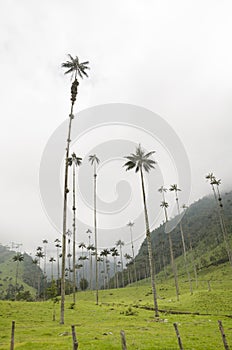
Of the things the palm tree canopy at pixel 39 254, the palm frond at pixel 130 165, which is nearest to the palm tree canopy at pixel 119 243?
the palm tree canopy at pixel 39 254

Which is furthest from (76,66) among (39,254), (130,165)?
(39,254)

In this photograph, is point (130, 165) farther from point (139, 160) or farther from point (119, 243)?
point (119, 243)

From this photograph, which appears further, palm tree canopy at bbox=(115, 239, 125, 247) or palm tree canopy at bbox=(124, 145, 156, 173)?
palm tree canopy at bbox=(115, 239, 125, 247)

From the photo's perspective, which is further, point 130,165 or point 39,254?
point 39,254

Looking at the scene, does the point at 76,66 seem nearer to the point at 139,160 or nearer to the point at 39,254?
the point at 139,160

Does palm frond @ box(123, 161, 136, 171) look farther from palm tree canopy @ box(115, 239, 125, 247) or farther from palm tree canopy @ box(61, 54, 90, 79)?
palm tree canopy @ box(115, 239, 125, 247)

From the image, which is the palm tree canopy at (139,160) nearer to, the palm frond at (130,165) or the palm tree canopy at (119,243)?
the palm frond at (130,165)

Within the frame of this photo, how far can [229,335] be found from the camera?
2212 centimetres

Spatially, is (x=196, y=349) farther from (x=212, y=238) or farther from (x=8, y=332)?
(x=212, y=238)

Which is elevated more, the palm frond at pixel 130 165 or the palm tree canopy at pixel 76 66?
the palm tree canopy at pixel 76 66

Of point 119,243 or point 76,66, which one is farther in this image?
point 119,243

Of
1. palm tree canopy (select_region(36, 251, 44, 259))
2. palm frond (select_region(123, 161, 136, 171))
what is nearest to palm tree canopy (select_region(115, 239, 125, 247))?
palm tree canopy (select_region(36, 251, 44, 259))

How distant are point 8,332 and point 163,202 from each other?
51.6 m

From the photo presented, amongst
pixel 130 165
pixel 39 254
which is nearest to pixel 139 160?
pixel 130 165
